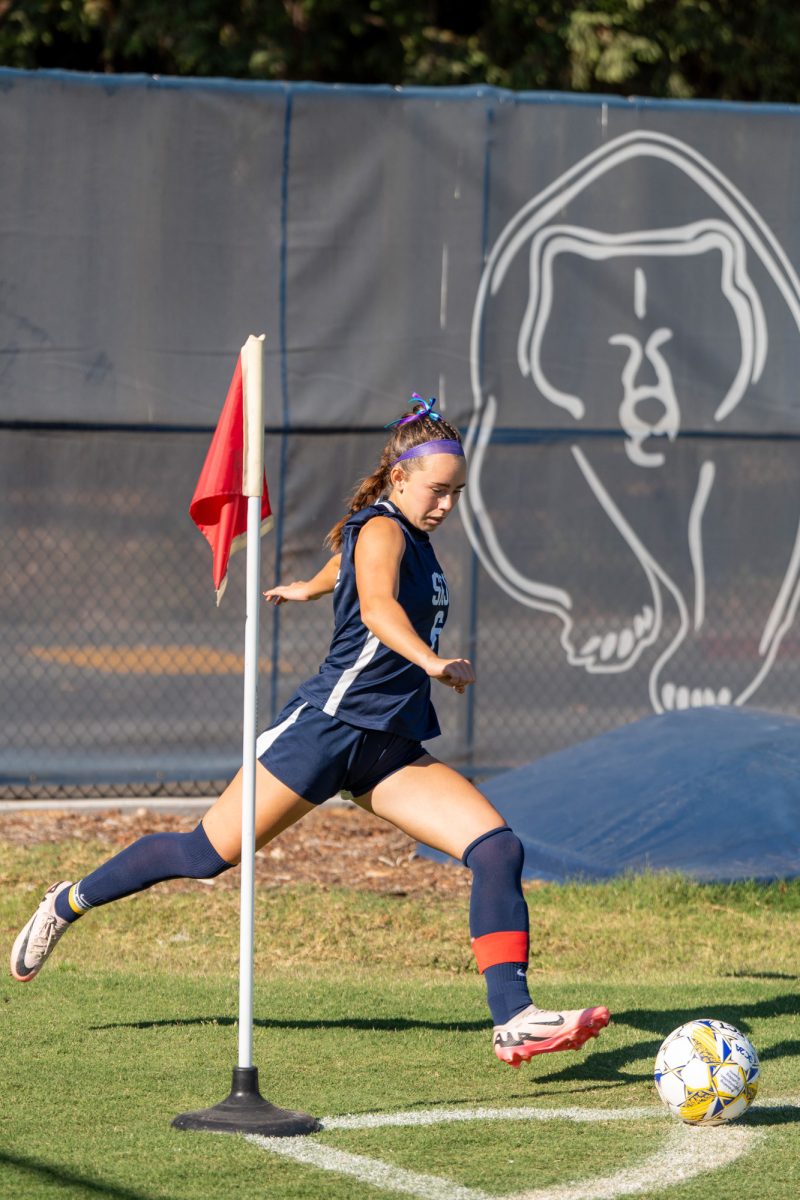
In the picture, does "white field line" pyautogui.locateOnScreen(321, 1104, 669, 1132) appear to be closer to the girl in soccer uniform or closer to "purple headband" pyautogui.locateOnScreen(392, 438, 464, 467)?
the girl in soccer uniform

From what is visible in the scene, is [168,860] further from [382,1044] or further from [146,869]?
[382,1044]

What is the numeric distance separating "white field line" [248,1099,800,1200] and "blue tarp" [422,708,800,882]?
2.67 m

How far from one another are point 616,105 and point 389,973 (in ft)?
17.0

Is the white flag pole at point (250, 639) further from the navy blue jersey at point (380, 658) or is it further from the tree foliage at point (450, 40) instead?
the tree foliage at point (450, 40)

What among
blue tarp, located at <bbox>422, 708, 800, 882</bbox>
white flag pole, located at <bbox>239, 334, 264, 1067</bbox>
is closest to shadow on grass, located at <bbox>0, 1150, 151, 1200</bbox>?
white flag pole, located at <bbox>239, 334, 264, 1067</bbox>

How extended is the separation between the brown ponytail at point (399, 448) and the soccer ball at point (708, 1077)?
1.80 metres

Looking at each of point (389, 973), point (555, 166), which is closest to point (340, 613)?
point (389, 973)

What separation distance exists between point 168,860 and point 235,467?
131cm

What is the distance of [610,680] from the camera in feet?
30.6

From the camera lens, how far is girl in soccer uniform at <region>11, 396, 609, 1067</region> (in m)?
4.76

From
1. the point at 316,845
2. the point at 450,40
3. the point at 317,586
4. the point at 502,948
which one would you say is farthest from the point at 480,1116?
the point at 450,40

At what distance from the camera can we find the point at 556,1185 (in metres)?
3.93

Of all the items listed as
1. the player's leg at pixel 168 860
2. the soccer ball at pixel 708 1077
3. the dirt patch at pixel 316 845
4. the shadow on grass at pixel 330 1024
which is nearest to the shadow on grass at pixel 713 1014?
the shadow on grass at pixel 330 1024

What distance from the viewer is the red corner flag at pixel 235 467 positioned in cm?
438
